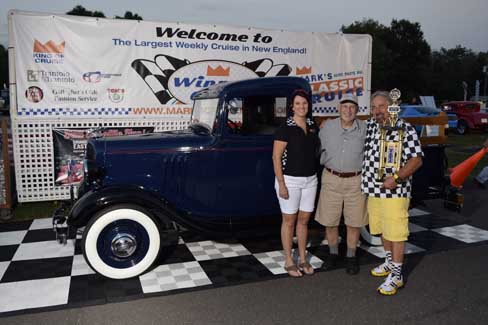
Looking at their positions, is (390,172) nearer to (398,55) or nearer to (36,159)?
(36,159)

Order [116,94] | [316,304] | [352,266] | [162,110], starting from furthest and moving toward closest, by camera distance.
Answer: [162,110] → [116,94] → [352,266] → [316,304]

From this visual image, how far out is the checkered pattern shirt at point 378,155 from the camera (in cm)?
323

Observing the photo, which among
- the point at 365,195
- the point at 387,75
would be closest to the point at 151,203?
the point at 365,195

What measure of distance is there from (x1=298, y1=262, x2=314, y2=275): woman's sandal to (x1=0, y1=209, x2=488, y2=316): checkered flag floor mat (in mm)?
178

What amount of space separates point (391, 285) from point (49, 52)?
5.82m

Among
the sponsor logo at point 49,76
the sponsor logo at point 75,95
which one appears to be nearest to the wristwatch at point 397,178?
the sponsor logo at point 75,95

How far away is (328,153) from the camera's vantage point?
145 inches

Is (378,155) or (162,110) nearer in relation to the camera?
(378,155)

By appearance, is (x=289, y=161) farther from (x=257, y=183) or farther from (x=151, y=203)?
(x=151, y=203)

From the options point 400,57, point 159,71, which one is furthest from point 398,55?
point 159,71

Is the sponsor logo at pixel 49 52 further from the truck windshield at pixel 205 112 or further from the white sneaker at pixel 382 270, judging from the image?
the white sneaker at pixel 382 270

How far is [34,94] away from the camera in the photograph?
6.29 m

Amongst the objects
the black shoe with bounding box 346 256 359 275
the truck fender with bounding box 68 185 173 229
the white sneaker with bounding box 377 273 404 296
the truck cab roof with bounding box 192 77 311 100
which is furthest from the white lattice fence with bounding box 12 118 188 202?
the white sneaker with bounding box 377 273 404 296

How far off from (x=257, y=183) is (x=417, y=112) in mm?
12610
